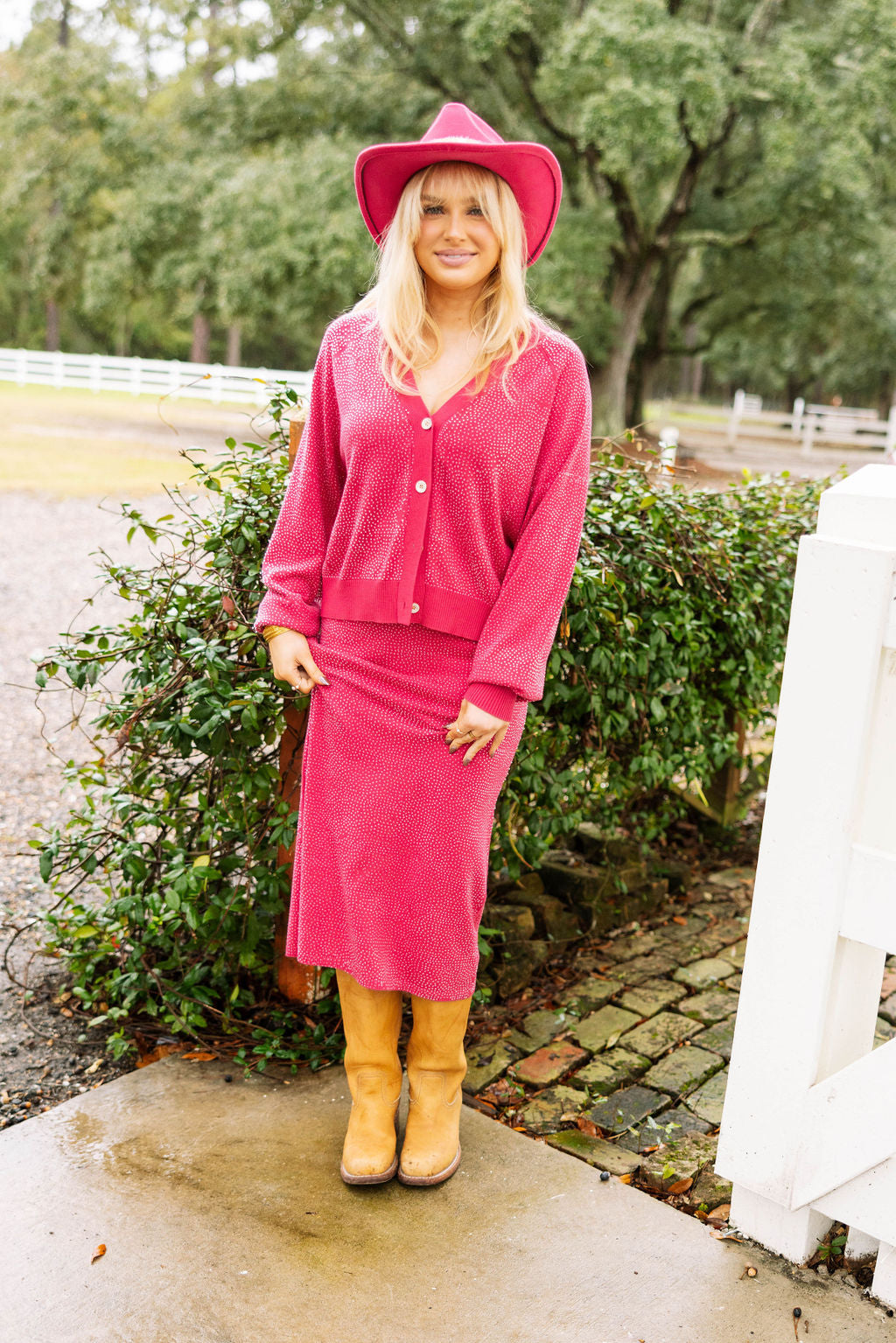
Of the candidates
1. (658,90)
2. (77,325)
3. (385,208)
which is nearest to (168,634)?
(385,208)

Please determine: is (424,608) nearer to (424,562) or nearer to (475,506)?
(424,562)

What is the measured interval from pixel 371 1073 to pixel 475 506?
1.19 m

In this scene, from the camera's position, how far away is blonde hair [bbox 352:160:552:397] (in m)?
2.14

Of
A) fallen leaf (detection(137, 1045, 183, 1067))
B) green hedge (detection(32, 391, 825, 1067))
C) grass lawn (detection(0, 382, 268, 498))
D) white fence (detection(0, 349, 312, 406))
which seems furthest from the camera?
white fence (detection(0, 349, 312, 406))

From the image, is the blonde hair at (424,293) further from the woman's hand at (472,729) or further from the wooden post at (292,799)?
the woman's hand at (472,729)

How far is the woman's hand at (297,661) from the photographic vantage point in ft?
7.41

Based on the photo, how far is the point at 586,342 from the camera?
2147 centimetres

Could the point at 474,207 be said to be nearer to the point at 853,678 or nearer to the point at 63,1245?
the point at 853,678

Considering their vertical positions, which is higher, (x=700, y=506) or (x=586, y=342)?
(x=586, y=342)

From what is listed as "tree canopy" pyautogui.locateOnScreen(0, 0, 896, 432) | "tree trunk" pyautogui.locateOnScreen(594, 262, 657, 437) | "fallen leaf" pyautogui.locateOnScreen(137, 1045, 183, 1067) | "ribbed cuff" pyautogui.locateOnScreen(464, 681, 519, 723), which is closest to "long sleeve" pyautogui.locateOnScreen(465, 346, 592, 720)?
"ribbed cuff" pyautogui.locateOnScreen(464, 681, 519, 723)

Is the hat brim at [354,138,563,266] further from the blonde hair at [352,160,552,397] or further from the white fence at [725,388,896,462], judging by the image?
the white fence at [725,388,896,462]

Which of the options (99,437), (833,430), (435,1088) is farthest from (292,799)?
(833,430)

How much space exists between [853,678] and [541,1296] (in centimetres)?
121

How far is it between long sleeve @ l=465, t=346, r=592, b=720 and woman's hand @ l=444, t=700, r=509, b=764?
0.6 inches
